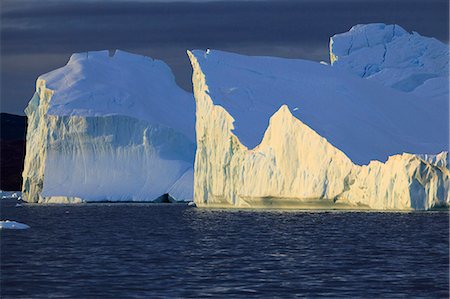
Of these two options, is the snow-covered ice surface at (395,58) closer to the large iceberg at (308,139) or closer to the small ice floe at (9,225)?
the large iceberg at (308,139)

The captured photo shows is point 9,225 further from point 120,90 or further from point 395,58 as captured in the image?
point 395,58

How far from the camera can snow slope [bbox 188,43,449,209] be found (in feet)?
131

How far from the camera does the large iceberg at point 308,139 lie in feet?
131

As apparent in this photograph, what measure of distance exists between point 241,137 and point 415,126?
8.12 meters

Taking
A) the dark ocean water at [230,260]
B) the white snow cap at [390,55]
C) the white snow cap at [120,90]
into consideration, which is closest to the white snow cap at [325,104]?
the dark ocean water at [230,260]

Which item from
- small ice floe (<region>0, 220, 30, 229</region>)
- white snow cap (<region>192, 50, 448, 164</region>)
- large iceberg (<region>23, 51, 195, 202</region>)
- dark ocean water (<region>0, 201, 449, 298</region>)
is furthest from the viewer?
large iceberg (<region>23, 51, 195, 202</region>)

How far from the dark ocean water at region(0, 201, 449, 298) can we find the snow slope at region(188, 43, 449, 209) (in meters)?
3.45

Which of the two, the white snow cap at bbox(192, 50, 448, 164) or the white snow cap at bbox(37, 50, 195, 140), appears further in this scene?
the white snow cap at bbox(37, 50, 195, 140)

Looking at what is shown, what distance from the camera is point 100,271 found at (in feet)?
65.4

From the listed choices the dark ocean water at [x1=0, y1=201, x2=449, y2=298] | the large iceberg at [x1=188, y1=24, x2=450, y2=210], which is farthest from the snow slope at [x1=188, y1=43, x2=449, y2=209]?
the dark ocean water at [x1=0, y1=201, x2=449, y2=298]

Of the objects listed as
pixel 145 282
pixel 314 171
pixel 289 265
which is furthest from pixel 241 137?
pixel 145 282

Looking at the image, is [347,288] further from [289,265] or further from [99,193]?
[99,193]

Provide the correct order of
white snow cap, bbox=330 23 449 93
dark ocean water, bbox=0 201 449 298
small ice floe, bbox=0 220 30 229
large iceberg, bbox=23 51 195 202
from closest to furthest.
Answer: dark ocean water, bbox=0 201 449 298 < small ice floe, bbox=0 220 30 229 < large iceberg, bbox=23 51 195 202 < white snow cap, bbox=330 23 449 93

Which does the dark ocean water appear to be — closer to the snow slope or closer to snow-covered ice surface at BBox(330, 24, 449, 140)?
the snow slope
